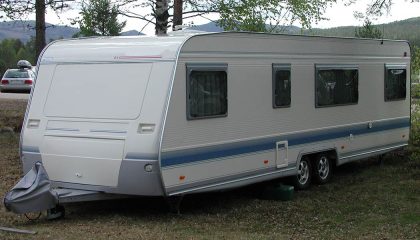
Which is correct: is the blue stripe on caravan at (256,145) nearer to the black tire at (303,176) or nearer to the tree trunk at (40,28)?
the black tire at (303,176)

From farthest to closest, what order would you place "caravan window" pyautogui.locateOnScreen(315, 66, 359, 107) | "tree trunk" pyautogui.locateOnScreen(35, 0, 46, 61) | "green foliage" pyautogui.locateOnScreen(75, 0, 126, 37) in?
"tree trunk" pyautogui.locateOnScreen(35, 0, 46, 61) → "green foliage" pyautogui.locateOnScreen(75, 0, 126, 37) → "caravan window" pyautogui.locateOnScreen(315, 66, 359, 107)

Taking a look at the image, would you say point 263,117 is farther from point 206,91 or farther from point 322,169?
point 322,169

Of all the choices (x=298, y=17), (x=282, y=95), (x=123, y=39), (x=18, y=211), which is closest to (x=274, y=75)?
(x=282, y=95)

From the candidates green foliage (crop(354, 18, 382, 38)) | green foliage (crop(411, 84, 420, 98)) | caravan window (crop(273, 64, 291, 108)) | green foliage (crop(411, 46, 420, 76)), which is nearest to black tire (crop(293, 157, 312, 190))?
caravan window (crop(273, 64, 291, 108))

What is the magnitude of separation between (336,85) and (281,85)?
1701 millimetres

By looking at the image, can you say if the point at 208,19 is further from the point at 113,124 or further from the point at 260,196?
the point at 113,124

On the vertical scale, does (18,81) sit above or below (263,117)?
above

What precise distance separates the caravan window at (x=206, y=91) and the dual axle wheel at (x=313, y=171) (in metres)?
2.35

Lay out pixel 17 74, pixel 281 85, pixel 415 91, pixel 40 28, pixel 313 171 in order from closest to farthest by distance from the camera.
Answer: pixel 281 85 < pixel 313 171 < pixel 415 91 < pixel 40 28 < pixel 17 74

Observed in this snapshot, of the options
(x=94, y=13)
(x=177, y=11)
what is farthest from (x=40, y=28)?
(x=177, y=11)

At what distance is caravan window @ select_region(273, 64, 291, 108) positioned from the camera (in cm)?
999

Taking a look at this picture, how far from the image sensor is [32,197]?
8023 mm

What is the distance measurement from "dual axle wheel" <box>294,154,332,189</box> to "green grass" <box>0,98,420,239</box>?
17cm

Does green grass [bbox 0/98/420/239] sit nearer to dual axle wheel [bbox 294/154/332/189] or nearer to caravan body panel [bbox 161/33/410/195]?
dual axle wheel [bbox 294/154/332/189]
